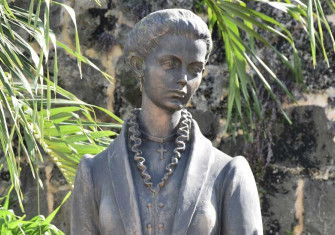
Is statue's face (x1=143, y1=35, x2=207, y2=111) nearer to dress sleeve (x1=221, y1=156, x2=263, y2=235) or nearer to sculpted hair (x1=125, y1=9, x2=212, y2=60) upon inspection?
sculpted hair (x1=125, y1=9, x2=212, y2=60)

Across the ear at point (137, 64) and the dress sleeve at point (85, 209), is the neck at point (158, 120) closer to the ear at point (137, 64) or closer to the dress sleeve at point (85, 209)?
the ear at point (137, 64)

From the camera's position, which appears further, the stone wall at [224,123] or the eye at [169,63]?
the stone wall at [224,123]

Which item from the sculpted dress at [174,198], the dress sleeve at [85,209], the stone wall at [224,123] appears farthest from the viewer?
the stone wall at [224,123]

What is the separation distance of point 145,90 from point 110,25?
3.31 m

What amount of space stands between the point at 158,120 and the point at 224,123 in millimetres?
3310

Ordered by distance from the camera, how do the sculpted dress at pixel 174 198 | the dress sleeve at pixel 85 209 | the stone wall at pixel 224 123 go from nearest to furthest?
the sculpted dress at pixel 174 198, the dress sleeve at pixel 85 209, the stone wall at pixel 224 123

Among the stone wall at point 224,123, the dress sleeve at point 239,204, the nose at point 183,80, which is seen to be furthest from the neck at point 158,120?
the stone wall at point 224,123

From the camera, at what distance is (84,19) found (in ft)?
25.9

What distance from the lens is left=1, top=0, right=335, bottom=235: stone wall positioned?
7836mm

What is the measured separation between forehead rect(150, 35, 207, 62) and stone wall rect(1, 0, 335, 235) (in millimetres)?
3242

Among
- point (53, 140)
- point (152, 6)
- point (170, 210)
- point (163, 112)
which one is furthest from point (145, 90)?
point (152, 6)

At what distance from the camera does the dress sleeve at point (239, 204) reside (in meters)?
4.51

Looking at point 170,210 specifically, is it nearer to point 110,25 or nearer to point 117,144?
point 117,144

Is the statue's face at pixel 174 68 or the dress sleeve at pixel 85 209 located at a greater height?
the statue's face at pixel 174 68
